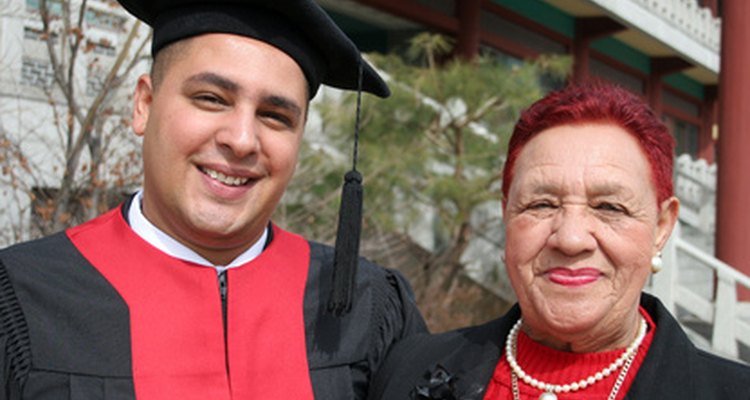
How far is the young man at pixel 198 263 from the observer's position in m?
1.96

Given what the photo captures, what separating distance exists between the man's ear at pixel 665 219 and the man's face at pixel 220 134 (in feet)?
2.92

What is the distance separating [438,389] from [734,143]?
8282 mm

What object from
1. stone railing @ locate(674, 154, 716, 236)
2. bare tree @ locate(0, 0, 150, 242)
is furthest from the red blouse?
stone railing @ locate(674, 154, 716, 236)

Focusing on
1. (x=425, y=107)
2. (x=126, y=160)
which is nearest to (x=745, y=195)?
(x=425, y=107)

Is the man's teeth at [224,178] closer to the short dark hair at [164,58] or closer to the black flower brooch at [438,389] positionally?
the short dark hair at [164,58]

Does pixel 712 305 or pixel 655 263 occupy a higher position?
pixel 655 263

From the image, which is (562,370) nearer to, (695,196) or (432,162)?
(432,162)

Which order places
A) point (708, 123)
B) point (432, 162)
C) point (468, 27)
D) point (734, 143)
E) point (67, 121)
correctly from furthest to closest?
point (708, 123), point (468, 27), point (734, 143), point (432, 162), point (67, 121)

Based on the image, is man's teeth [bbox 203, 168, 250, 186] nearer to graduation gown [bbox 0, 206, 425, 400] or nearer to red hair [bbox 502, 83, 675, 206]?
graduation gown [bbox 0, 206, 425, 400]

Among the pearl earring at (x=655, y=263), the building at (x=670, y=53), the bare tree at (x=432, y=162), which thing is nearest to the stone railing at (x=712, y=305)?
the building at (x=670, y=53)

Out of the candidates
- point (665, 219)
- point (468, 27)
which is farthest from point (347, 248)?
point (468, 27)

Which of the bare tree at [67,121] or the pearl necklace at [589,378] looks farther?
the bare tree at [67,121]

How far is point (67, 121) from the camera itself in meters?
4.52

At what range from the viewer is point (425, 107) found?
7215 millimetres
